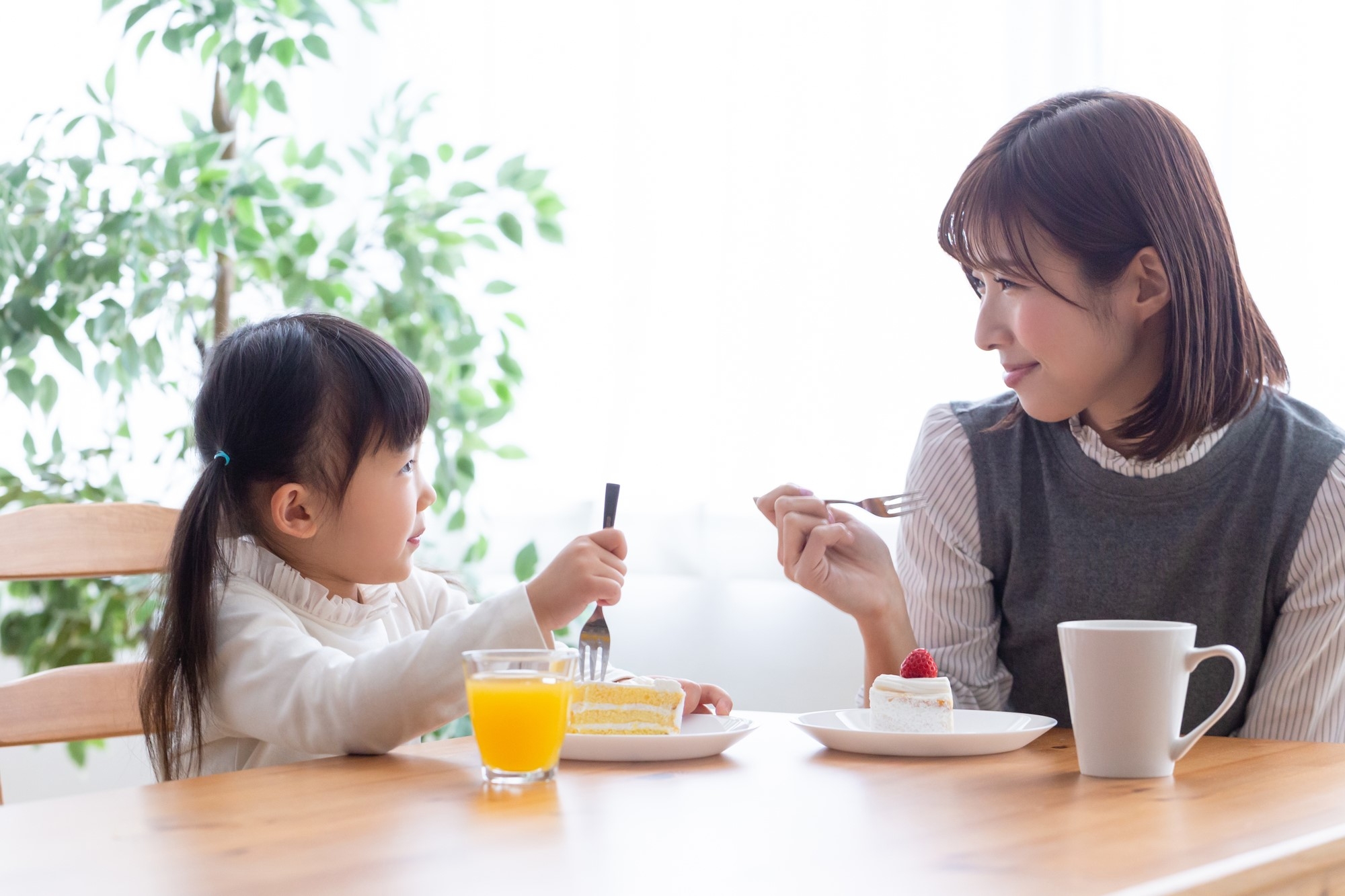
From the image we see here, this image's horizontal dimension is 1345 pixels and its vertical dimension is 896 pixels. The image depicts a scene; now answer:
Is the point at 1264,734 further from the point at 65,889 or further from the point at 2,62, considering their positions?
the point at 2,62

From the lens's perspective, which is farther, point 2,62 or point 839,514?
point 2,62

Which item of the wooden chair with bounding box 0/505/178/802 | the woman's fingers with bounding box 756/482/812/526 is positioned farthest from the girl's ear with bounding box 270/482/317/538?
the woman's fingers with bounding box 756/482/812/526

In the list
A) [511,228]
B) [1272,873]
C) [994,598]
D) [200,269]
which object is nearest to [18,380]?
[200,269]

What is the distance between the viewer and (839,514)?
1307 millimetres

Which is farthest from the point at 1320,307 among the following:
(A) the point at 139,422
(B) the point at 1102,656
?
(A) the point at 139,422

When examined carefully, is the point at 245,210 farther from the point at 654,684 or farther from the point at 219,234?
the point at 654,684

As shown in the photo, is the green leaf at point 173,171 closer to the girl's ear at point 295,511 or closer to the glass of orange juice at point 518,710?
the girl's ear at point 295,511

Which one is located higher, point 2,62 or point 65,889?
point 2,62

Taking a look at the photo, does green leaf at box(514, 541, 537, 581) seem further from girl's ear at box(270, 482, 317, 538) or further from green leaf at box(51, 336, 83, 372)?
girl's ear at box(270, 482, 317, 538)

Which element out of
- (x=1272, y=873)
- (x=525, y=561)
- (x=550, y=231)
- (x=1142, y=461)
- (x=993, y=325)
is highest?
(x=550, y=231)

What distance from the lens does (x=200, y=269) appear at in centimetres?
239

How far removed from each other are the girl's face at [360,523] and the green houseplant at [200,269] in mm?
943

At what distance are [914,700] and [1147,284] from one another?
20.8 inches

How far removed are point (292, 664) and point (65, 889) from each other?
0.45 m
